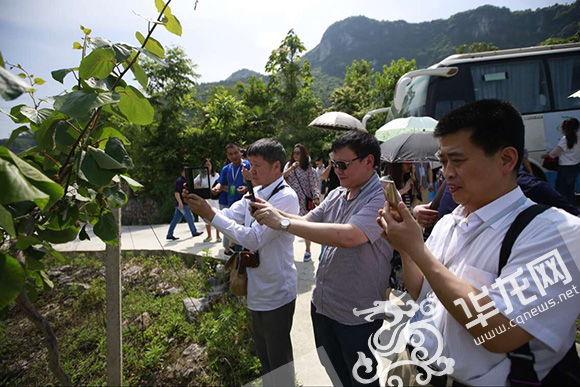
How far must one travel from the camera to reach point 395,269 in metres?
2.90

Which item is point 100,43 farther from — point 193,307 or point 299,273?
point 299,273

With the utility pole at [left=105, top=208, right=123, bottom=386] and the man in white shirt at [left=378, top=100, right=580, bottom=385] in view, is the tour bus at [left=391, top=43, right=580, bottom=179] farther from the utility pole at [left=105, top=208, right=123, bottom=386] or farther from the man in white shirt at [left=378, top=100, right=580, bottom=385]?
the utility pole at [left=105, top=208, right=123, bottom=386]

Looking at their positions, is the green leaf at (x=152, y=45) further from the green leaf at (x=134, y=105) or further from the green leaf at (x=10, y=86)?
the green leaf at (x=10, y=86)

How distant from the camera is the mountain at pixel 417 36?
7099 centimetres

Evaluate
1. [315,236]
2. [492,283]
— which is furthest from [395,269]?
[492,283]

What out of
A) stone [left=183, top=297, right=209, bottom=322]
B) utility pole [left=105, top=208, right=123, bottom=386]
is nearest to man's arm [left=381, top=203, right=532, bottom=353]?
utility pole [left=105, top=208, right=123, bottom=386]

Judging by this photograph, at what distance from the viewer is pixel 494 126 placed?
3.64 ft

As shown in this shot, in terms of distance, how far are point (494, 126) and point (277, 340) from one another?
1848 millimetres

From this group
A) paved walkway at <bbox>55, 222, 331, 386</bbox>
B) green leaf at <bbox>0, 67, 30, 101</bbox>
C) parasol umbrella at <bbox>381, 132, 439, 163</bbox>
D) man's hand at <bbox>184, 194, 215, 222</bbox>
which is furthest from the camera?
parasol umbrella at <bbox>381, 132, 439, 163</bbox>

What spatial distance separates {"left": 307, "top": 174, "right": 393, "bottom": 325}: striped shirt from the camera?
5.92ft

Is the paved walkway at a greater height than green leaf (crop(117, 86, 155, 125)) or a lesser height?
lesser

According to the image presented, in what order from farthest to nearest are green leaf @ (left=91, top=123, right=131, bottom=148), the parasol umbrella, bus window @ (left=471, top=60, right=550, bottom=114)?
bus window @ (left=471, top=60, right=550, bottom=114)
the parasol umbrella
green leaf @ (left=91, top=123, right=131, bottom=148)

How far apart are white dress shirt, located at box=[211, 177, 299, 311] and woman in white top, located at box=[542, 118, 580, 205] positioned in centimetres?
527

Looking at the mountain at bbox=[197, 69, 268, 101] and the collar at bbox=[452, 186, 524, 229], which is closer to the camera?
the collar at bbox=[452, 186, 524, 229]
